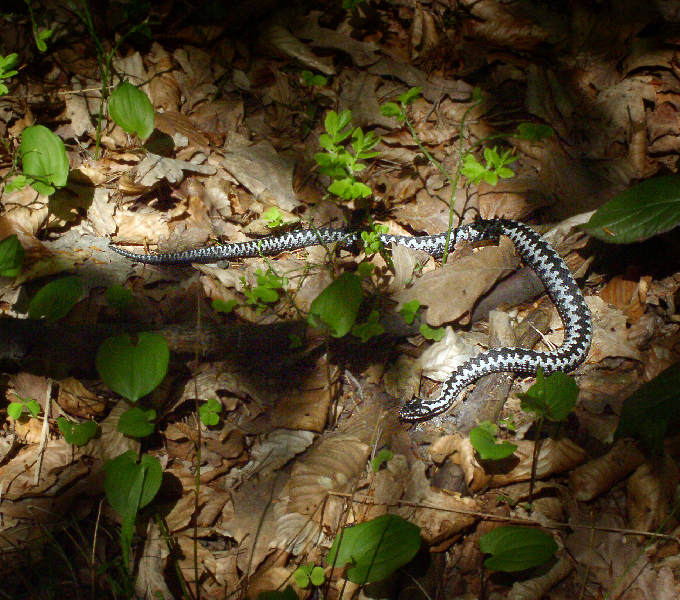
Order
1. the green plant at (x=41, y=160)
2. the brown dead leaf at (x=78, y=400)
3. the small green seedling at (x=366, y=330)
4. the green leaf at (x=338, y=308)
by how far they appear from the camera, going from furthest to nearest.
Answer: the green plant at (x=41, y=160) → the small green seedling at (x=366, y=330) → the brown dead leaf at (x=78, y=400) → the green leaf at (x=338, y=308)

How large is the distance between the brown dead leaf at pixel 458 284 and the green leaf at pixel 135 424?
2289mm

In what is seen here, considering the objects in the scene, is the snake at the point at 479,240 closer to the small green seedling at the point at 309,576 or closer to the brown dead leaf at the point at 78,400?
the small green seedling at the point at 309,576

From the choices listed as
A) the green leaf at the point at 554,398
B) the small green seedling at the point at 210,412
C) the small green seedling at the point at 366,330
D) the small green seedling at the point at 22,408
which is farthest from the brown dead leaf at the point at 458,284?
the small green seedling at the point at 22,408

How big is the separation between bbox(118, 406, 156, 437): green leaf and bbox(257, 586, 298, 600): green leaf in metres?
1.30

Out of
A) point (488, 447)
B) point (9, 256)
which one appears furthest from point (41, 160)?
point (488, 447)

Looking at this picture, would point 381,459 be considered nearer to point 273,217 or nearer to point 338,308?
point 338,308

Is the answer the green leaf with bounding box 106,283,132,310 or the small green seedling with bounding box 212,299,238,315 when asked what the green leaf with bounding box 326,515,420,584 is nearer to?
the small green seedling with bounding box 212,299,238,315

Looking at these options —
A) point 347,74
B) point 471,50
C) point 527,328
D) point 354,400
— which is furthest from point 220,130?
point 527,328

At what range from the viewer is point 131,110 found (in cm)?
511

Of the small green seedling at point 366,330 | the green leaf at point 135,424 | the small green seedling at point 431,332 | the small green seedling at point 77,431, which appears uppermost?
the small green seedling at point 366,330

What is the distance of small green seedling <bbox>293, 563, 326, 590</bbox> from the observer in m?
3.03

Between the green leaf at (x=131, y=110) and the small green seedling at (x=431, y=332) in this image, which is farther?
the green leaf at (x=131, y=110)

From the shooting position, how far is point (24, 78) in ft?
19.1

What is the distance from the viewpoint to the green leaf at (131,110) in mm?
5047
